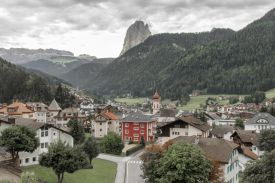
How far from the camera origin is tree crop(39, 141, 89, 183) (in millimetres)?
57562

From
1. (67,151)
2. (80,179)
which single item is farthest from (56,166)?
(80,179)

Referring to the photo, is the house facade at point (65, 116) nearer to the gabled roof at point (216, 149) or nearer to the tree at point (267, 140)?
the tree at point (267, 140)

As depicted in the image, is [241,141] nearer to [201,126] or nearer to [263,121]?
[201,126]

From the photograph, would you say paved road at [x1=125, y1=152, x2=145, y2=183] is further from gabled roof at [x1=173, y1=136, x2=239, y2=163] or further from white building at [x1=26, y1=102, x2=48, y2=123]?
white building at [x1=26, y1=102, x2=48, y2=123]

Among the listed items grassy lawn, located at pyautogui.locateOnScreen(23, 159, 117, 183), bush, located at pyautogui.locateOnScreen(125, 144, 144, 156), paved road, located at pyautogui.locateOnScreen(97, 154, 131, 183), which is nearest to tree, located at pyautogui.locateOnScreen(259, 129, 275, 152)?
paved road, located at pyautogui.locateOnScreen(97, 154, 131, 183)

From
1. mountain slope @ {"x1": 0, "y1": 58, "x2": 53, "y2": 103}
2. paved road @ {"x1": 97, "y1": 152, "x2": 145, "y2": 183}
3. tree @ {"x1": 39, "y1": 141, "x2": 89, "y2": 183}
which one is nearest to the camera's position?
tree @ {"x1": 39, "y1": 141, "x2": 89, "y2": 183}

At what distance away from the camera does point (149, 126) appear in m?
121

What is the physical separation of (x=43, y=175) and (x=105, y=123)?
62478 mm

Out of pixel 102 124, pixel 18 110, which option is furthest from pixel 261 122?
pixel 18 110

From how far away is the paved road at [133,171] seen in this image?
6775cm

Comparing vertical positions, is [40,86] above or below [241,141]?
above

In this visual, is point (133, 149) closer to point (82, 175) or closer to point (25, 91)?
point (82, 175)

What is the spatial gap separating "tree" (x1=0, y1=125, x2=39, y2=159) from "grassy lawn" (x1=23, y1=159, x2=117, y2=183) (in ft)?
11.5

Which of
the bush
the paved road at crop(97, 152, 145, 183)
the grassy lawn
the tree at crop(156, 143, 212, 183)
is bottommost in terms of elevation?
the paved road at crop(97, 152, 145, 183)
